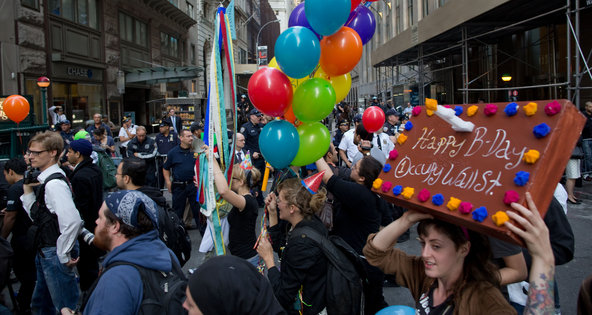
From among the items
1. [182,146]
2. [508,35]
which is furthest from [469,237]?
[508,35]

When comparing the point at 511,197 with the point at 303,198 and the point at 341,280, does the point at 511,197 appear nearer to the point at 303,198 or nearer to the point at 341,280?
the point at 341,280

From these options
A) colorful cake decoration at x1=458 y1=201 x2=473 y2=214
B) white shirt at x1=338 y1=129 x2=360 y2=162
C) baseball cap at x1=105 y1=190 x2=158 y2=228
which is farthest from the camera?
white shirt at x1=338 y1=129 x2=360 y2=162

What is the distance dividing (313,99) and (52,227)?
2.58 meters

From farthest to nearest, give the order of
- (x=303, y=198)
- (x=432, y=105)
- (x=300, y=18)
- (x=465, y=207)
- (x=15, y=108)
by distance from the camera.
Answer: (x=15, y=108), (x=300, y=18), (x=303, y=198), (x=432, y=105), (x=465, y=207)

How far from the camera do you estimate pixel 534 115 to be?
5.03 ft

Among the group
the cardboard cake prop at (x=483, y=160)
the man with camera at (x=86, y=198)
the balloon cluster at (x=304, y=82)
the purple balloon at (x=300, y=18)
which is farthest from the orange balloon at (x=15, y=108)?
the cardboard cake prop at (x=483, y=160)

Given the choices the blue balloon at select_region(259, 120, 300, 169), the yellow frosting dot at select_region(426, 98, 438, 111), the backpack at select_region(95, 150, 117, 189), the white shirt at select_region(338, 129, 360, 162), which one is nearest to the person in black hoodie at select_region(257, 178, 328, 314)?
the blue balloon at select_region(259, 120, 300, 169)

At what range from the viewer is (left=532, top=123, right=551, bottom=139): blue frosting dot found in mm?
1442

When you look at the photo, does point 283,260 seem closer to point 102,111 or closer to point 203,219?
point 203,219

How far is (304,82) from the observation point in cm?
341

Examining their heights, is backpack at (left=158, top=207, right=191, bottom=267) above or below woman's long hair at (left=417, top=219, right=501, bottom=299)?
below

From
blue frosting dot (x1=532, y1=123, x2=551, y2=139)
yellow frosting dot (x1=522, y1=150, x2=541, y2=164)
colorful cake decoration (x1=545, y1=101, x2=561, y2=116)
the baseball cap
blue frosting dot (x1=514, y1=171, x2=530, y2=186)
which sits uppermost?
colorful cake decoration (x1=545, y1=101, x2=561, y2=116)

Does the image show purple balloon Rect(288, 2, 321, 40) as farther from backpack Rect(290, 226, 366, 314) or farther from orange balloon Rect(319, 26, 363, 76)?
backpack Rect(290, 226, 366, 314)

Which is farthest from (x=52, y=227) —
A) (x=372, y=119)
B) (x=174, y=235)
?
(x=372, y=119)
